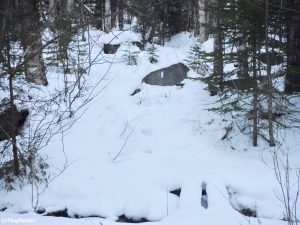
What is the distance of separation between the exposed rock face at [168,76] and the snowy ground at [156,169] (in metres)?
1.62

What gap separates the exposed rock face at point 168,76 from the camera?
1280 cm

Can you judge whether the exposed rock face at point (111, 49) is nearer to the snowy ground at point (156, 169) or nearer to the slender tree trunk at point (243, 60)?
the snowy ground at point (156, 169)

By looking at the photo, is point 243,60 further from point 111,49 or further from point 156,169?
point 111,49

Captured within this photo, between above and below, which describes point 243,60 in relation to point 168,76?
above

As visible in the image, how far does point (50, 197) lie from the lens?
644 cm

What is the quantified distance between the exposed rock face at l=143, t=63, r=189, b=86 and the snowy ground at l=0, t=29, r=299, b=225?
1.62m

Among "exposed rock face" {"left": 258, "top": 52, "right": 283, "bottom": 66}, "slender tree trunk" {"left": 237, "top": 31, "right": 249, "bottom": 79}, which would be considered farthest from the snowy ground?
"exposed rock face" {"left": 258, "top": 52, "right": 283, "bottom": 66}

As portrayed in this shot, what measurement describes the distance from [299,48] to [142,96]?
4.96 m

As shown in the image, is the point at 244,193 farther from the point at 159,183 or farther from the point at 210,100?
the point at 210,100

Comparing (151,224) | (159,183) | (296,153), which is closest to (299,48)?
(296,153)

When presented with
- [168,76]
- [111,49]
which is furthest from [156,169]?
[111,49]

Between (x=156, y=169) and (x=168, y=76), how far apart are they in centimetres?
626

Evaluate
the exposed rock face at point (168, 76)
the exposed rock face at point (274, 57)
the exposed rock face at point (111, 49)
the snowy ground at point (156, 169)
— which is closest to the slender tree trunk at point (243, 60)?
the exposed rock face at point (274, 57)

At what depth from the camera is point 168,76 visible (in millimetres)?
13008
